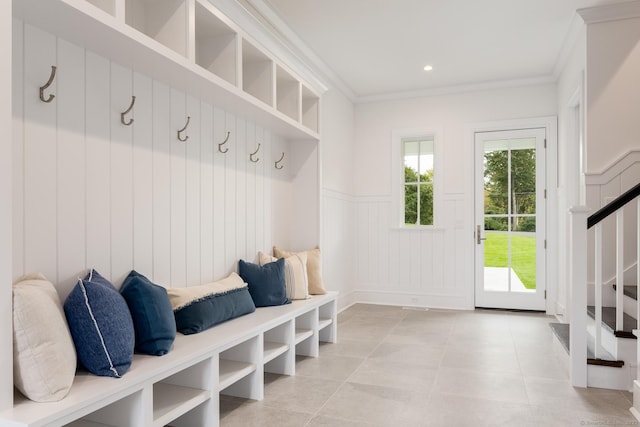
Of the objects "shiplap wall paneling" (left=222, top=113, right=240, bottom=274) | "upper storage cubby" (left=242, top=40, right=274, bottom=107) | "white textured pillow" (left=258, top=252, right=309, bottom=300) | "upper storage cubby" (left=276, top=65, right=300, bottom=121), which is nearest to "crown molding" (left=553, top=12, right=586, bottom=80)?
"upper storage cubby" (left=276, top=65, right=300, bottom=121)

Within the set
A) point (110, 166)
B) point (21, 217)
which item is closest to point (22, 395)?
point (21, 217)

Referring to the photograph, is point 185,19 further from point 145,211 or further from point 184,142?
point 145,211

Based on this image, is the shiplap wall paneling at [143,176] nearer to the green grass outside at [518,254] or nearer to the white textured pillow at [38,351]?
the white textured pillow at [38,351]

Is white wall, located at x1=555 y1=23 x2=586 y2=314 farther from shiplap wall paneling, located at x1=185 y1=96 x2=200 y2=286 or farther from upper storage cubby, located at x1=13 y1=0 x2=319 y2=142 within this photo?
shiplap wall paneling, located at x1=185 y1=96 x2=200 y2=286

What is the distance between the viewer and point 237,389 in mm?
2619

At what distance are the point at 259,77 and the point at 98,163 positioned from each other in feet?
4.89

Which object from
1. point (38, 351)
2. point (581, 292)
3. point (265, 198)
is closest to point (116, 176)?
point (38, 351)

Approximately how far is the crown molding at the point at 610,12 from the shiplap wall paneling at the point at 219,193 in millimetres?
2860

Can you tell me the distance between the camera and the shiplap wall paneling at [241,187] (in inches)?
128

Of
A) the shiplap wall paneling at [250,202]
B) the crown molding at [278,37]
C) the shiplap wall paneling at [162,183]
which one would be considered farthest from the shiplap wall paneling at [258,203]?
the shiplap wall paneling at [162,183]

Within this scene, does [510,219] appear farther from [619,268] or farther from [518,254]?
[619,268]

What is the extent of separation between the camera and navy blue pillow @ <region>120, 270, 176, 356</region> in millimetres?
1993

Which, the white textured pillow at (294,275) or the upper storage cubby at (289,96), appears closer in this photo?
the white textured pillow at (294,275)

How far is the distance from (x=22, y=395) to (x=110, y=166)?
1.06 metres
